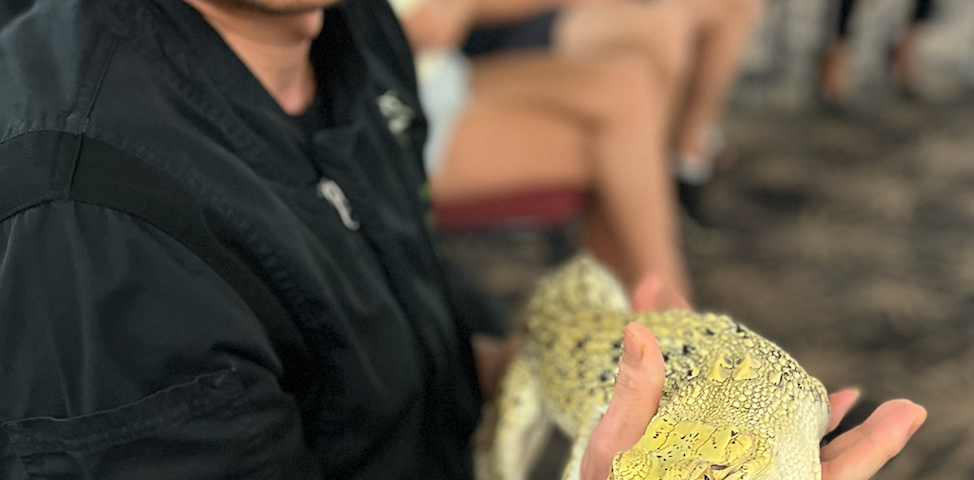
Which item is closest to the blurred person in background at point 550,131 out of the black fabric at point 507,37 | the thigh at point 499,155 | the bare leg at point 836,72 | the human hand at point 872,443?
the thigh at point 499,155

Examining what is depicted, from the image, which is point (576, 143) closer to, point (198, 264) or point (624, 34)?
point (624, 34)

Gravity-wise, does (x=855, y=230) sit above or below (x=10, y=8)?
below

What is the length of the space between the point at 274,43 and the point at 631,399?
1.83 ft

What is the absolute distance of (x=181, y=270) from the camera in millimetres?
667

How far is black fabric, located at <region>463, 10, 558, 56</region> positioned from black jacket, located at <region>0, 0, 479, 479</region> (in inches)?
42.0

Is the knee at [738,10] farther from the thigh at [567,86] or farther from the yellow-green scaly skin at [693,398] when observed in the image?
the yellow-green scaly skin at [693,398]

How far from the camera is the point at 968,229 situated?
2445 millimetres

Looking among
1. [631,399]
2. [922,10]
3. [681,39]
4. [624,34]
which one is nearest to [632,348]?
[631,399]

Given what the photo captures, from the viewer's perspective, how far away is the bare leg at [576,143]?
1.60 m

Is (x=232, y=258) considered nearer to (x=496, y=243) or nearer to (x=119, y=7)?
(x=119, y=7)

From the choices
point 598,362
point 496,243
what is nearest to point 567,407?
point 598,362

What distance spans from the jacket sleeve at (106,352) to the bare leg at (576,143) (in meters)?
0.95

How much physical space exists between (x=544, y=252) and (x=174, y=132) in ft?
6.33

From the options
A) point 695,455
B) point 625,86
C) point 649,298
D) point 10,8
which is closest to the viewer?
point 695,455
